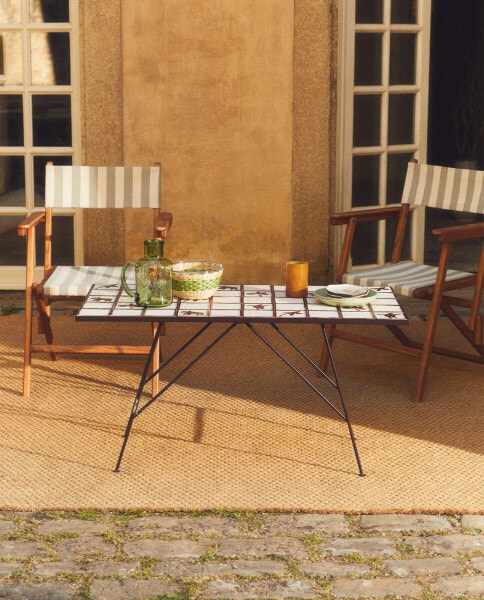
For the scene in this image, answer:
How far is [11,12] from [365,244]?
258 centimetres

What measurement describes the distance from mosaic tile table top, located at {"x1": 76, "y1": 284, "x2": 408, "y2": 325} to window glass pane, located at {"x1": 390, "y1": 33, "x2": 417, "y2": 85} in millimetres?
2529

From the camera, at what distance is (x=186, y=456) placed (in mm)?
3824

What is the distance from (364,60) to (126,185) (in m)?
1.85

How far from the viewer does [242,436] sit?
404cm

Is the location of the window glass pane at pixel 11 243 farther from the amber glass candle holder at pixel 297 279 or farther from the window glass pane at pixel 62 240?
the amber glass candle holder at pixel 297 279

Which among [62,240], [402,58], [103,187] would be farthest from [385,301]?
[62,240]

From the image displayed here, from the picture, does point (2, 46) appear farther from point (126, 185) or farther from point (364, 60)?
point (364, 60)

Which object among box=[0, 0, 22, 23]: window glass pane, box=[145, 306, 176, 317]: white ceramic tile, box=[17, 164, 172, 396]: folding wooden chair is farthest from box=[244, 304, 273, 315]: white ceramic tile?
box=[0, 0, 22, 23]: window glass pane

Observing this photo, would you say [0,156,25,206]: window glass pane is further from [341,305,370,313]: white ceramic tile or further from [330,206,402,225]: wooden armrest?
[341,305,370,313]: white ceramic tile

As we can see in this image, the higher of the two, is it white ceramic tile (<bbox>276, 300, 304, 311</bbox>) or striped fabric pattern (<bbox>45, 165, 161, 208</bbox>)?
striped fabric pattern (<bbox>45, 165, 161, 208</bbox>)

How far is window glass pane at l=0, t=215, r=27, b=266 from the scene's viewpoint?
6410mm

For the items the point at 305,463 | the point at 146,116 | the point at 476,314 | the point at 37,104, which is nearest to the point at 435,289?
the point at 476,314

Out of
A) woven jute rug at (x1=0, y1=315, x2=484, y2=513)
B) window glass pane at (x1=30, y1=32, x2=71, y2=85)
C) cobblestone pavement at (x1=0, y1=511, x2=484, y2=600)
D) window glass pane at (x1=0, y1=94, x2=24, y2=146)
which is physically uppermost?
window glass pane at (x1=30, y1=32, x2=71, y2=85)

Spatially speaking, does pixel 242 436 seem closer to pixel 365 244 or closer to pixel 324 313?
pixel 324 313
